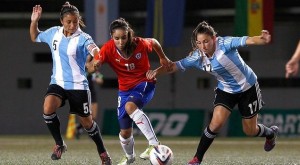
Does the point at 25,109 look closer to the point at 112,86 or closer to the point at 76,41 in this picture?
the point at 112,86

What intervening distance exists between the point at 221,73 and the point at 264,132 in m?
1.50

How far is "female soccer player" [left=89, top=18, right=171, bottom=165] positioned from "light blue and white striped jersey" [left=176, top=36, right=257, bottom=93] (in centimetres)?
34

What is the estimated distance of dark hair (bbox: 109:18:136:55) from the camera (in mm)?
9117

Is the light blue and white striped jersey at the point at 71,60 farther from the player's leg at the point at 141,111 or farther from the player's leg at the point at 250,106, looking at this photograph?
the player's leg at the point at 250,106

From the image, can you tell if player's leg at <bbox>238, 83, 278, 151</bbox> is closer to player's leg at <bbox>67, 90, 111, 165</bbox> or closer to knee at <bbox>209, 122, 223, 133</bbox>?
knee at <bbox>209, 122, 223, 133</bbox>

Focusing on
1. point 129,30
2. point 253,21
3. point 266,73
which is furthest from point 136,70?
point 266,73

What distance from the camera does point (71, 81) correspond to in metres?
9.75

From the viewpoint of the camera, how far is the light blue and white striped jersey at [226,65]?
9422mm

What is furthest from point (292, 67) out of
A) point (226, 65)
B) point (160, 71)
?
point (160, 71)

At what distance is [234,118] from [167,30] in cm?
296

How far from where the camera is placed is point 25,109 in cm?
2727

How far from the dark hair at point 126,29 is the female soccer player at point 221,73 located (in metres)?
0.35

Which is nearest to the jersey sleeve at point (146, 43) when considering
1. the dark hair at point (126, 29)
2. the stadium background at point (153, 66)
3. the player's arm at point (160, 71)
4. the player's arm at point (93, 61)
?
the dark hair at point (126, 29)

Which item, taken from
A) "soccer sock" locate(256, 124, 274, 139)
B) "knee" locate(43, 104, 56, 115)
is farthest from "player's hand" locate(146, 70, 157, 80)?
"soccer sock" locate(256, 124, 274, 139)
